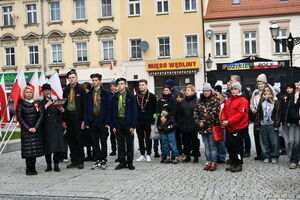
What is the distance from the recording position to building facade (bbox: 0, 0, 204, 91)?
33.7 m

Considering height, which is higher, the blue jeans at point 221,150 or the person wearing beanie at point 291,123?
the person wearing beanie at point 291,123

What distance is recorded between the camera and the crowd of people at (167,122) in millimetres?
9484

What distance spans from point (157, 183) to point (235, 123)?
7.21ft

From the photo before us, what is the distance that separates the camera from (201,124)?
9641mm

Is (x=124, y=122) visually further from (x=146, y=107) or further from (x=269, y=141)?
(x=269, y=141)

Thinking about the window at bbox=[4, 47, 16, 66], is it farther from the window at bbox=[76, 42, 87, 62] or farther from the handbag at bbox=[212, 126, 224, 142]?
the handbag at bbox=[212, 126, 224, 142]

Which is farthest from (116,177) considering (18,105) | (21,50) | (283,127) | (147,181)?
(21,50)

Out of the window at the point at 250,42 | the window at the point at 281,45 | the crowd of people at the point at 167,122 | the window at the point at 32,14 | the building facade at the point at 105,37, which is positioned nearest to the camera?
the crowd of people at the point at 167,122

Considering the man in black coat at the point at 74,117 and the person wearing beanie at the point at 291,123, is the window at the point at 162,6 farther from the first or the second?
the person wearing beanie at the point at 291,123

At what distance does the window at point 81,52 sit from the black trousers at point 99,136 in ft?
85.4

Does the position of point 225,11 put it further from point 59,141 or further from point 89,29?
point 59,141

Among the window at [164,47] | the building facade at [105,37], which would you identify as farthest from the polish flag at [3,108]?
the window at [164,47]

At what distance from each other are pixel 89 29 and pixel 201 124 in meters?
→ 27.0

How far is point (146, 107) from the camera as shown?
1119 centimetres
